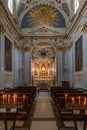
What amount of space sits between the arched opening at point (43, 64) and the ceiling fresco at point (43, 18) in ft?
8.34

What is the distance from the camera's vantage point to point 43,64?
1257 inches

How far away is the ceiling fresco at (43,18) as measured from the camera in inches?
1109

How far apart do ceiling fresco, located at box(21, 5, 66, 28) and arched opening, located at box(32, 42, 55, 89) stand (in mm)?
2541

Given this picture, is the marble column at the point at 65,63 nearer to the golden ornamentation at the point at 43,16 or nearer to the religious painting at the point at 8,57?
the golden ornamentation at the point at 43,16

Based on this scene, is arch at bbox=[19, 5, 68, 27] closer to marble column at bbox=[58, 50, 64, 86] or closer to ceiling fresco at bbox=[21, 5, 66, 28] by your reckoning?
ceiling fresco at bbox=[21, 5, 66, 28]

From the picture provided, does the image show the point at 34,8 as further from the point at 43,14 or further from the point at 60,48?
the point at 60,48

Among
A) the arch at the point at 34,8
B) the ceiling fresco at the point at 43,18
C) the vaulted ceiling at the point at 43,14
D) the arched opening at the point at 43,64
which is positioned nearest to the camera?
the vaulted ceiling at the point at 43,14

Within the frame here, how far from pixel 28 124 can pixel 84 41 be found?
1118 centimetres

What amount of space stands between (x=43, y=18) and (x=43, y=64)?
6.36m

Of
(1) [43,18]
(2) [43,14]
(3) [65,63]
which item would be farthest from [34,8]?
(3) [65,63]

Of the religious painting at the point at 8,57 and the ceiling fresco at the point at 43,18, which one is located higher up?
the ceiling fresco at the point at 43,18

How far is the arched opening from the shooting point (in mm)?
30028

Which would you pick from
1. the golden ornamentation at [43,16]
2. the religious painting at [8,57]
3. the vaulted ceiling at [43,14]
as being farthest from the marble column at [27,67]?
the religious painting at [8,57]

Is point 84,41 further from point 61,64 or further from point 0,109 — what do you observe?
point 0,109
